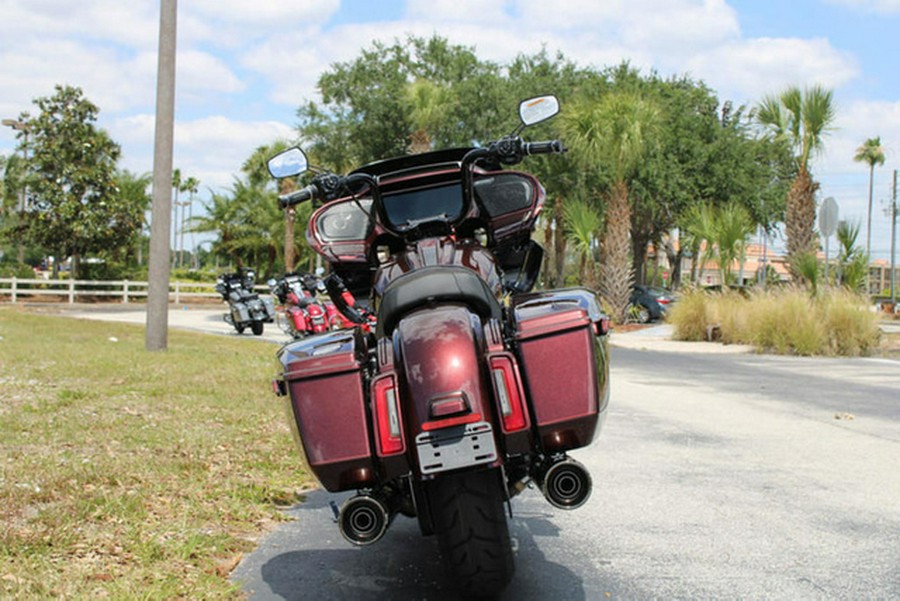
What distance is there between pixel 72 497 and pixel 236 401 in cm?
373

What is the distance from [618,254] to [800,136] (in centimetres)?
530

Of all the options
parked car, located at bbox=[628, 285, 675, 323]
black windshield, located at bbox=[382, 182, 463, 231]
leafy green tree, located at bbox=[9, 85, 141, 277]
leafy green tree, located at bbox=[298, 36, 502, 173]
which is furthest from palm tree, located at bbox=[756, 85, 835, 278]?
leafy green tree, located at bbox=[9, 85, 141, 277]

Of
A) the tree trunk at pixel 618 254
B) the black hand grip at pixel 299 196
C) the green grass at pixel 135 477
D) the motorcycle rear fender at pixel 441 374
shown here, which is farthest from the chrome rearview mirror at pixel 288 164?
the tree trunk at pixel 618 254

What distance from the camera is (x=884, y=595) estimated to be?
3.54 m

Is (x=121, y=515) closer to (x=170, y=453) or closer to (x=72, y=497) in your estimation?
(x=72, y=497)

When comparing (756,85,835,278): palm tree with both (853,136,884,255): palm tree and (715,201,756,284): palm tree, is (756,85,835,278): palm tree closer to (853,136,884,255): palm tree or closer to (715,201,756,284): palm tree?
(715,201,756,284): palm tree

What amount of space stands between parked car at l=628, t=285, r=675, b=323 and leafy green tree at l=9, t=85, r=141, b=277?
817 inches

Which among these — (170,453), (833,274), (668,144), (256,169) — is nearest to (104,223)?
(256,169)

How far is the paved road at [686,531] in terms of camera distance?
12.2 feet

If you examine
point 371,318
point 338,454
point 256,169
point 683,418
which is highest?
point 256,169

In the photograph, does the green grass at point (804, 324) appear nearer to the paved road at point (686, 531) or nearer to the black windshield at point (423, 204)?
the paved road at point (686, 531)

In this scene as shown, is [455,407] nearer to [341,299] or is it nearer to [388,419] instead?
[388,419]

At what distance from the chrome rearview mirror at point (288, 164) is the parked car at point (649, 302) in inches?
958

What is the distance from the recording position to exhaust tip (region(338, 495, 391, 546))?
125 inches
